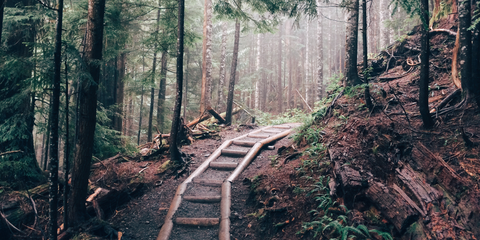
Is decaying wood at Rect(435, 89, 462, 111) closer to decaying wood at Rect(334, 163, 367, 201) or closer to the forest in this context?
the forest

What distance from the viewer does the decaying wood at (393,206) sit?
11.9ft

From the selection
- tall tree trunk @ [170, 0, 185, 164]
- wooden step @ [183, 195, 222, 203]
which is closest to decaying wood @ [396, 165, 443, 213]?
Answer: wooden step @ [183, 195, 222, 203]

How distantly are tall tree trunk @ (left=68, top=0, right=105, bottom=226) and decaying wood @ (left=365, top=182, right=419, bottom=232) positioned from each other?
5976 millimetres

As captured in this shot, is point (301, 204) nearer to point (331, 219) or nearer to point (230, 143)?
point (331, 219)

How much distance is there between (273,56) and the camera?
34.2 metres

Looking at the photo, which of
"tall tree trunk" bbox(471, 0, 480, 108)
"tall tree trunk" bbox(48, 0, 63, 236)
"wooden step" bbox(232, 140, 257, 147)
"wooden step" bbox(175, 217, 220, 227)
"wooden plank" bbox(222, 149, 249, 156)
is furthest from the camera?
"wooden step" bbox(232, 140, 257, 147)

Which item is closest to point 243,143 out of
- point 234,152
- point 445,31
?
point 234,152

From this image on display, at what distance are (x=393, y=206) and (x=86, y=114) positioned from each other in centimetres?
633

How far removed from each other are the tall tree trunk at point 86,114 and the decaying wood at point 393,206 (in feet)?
19.6

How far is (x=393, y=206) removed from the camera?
3.83m

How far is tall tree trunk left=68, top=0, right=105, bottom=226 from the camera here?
536 cm

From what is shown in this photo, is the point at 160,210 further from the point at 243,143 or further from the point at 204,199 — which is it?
the point at 243,143

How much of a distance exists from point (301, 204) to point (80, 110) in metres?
5.30

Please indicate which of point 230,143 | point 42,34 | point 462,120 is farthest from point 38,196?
point 462,120
